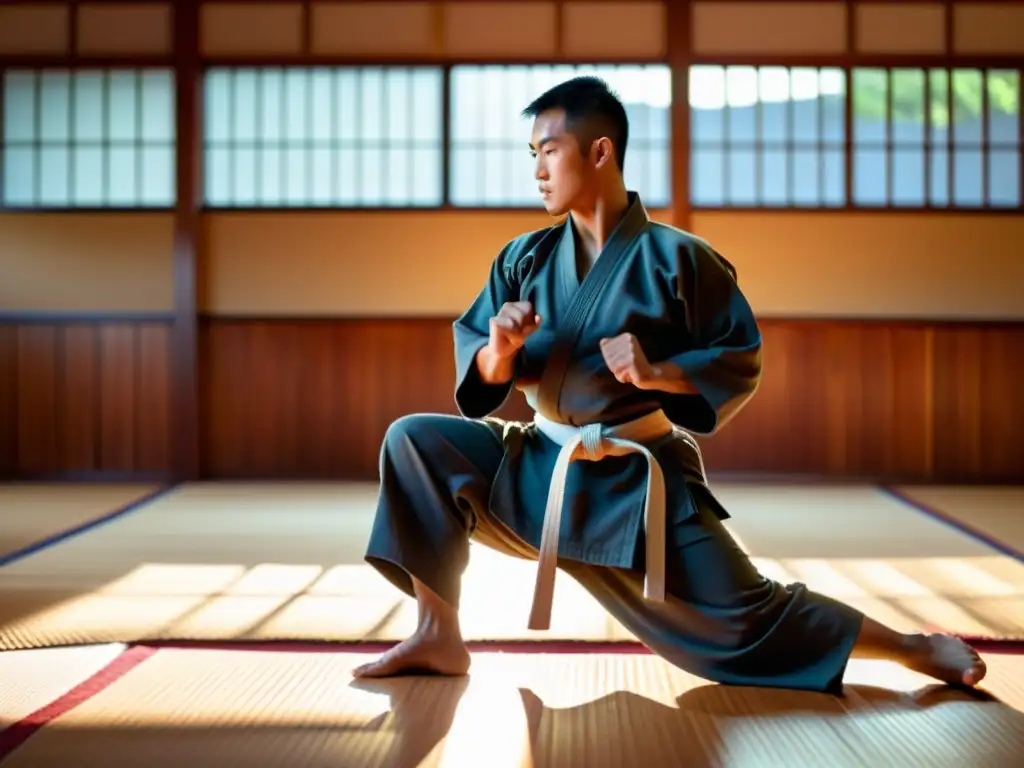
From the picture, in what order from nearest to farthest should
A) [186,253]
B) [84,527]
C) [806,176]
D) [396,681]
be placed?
[396,681] < [84,527] < [186,253] < [806,176]

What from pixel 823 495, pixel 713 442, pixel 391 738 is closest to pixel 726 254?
pixel 713 442

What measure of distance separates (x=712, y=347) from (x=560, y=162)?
44 centimetres

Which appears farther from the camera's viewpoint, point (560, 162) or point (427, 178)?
point (427, 178)

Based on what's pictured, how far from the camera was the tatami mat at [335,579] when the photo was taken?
Answer: 2.45 meters

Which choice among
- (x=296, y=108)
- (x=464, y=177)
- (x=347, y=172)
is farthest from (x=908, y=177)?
(x=296, y=108)

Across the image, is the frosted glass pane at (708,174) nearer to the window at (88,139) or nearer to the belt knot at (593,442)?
the window at (88,139)

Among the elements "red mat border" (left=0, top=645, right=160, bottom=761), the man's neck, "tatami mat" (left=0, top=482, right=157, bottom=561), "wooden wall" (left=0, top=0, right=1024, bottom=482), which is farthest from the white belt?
"wooden wall" (left=0, top=0, right=1024, bottom=482)

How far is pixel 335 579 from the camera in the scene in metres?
3.04

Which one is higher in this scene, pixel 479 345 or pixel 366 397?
pixel 479 345

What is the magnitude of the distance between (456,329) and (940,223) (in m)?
4.30

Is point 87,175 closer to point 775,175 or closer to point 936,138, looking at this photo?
point 775,175

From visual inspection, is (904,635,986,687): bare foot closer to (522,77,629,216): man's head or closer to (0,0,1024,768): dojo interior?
(522,77,629,216): man's head

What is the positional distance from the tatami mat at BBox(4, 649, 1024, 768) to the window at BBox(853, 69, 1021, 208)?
4.01 meters

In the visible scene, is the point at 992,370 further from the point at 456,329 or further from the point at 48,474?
the point at 48,474
